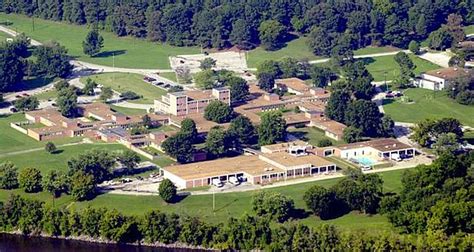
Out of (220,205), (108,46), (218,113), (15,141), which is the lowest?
(108,46)

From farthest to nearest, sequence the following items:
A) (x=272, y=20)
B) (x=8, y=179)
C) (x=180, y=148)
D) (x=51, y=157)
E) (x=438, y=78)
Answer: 1. (x=272, y=20)
2. (x=438, y=78)
3. (x=51, y=157)
4. (x=180, y=148)
5. (x=8, y=179)

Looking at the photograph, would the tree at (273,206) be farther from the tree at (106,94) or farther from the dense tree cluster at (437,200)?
the tree at (106,94)

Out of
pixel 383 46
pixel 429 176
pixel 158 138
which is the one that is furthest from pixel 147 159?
pixel 383 46

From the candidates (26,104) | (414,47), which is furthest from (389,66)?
(26,104)

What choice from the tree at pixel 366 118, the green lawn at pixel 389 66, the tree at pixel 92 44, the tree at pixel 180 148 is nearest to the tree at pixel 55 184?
the tree at pixel 180 148

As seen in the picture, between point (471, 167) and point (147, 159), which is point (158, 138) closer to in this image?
point (147, 159)

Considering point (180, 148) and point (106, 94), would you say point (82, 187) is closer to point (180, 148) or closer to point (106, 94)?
point (180, 148)
